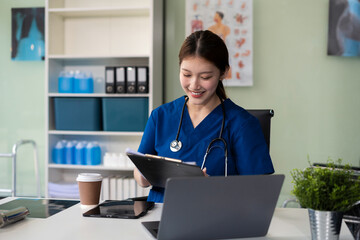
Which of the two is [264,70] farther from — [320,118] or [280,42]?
[320,118]

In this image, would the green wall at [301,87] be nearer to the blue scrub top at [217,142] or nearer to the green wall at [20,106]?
the blue scrub top at [217,142]

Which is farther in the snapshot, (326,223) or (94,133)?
(94,133)

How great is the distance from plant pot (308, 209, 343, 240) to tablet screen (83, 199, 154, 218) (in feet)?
1.76

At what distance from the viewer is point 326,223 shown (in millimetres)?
1036

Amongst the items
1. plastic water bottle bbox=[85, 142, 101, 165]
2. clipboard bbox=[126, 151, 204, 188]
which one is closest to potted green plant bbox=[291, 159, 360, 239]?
clipboard bbox=[126, 151, 204, 188]

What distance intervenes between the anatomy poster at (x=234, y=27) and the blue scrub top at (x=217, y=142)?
1.54 meters

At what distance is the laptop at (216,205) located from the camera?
97cm

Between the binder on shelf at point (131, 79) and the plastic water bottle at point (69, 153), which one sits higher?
the binder on shelf at point (131, 79)

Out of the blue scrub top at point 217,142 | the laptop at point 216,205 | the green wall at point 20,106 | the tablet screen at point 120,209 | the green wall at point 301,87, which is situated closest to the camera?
the laptop at point 216,205

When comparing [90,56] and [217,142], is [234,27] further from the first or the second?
[217,142]

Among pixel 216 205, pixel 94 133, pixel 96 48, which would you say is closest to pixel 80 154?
pixel 94 133

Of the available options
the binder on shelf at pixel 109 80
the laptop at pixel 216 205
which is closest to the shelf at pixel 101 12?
the binder on shelf at pixel 109 80

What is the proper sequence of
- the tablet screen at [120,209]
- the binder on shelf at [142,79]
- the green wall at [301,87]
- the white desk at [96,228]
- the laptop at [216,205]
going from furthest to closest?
the green wall at [301,87] < the binder on shelf at [142,79] < the tablet screen at [120,209] < the white desk at [96,228] < the laptop at [216,205]

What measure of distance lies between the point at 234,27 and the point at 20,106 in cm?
199
